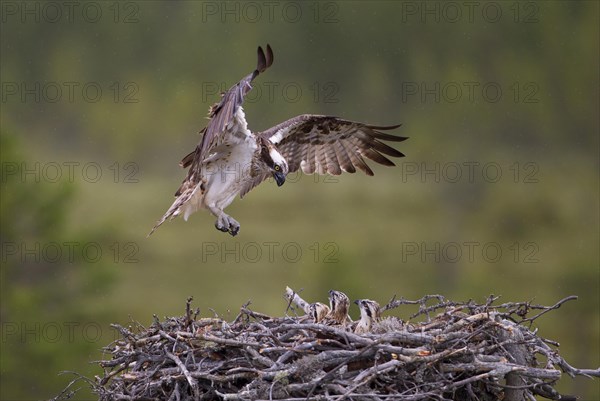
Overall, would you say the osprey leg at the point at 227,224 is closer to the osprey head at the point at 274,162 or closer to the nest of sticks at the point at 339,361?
the osprey head at the point at 274,162

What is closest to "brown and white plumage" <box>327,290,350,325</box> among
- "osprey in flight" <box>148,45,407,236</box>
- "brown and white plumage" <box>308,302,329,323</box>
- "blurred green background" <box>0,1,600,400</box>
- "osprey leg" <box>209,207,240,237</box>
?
"brown and white plumage" <box>308,302,329,323</box>

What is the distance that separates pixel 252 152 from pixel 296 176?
4062 centimetres

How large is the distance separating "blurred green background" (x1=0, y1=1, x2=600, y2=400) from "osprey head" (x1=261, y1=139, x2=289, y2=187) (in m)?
13.1

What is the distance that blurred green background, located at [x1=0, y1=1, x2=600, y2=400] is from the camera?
25.1 meters

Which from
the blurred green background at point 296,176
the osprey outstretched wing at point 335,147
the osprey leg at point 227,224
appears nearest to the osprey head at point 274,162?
the osprey leg at point 227,224

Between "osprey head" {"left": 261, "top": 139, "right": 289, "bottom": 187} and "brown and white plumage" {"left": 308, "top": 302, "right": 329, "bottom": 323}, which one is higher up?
"osprey head" {"left": 261, "top": 139, "right": 289, "bottom": 187}

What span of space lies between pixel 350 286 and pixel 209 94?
31826mm

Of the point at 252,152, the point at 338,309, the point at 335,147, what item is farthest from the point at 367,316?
the point at 335,147

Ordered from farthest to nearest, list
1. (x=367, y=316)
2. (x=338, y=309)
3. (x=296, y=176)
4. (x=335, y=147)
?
1. (x=296, y=176)
2. (x=335, y=147)
3. (x=338, y=309)
4. (x=367, y=316)

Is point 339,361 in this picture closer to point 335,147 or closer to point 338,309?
point 338,309

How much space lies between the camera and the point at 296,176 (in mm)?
49062

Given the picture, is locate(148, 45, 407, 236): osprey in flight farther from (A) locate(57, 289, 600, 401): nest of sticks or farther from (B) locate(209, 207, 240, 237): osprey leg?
(A) locate(57, 289, 600, 401): nest of sticks

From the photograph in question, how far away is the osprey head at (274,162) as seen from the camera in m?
8.31

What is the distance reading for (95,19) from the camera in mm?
72938
